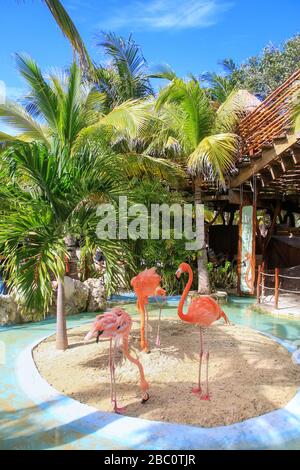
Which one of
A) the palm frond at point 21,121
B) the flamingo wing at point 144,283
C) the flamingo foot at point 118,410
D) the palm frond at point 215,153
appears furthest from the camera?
the palm frond at point 215,153

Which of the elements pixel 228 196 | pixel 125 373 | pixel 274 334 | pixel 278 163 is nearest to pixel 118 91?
pixel 228 196

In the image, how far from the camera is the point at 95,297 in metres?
8.77

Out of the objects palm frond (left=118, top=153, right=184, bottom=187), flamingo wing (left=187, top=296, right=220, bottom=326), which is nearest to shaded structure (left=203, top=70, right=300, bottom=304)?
palm frond (left=118, top=153, right=184, bottom=187)

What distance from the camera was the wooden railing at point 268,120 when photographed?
28.8 feet

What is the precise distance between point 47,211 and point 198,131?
19.1 ft

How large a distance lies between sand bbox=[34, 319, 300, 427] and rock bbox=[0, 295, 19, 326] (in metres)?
Answer: 1.58

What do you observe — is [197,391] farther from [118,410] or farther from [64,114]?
[64,114]

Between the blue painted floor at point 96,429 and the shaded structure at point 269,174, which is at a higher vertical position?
the shaded structure at point 269,174

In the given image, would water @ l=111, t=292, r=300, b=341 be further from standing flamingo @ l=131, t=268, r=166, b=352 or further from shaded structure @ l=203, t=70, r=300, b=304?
standing flamingo @ l=131, t=268, r=166, b=352

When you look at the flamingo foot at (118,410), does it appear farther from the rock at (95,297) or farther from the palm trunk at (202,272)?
the palm trunk at (202,272)

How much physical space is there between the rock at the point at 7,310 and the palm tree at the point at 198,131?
496 cm

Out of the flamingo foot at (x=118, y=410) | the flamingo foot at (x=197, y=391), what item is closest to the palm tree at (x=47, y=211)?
the flamingo foot at (x=118, y=410)

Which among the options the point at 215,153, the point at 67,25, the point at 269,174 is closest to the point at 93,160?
the point at 67,25

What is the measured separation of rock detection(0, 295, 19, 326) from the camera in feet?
23.9
